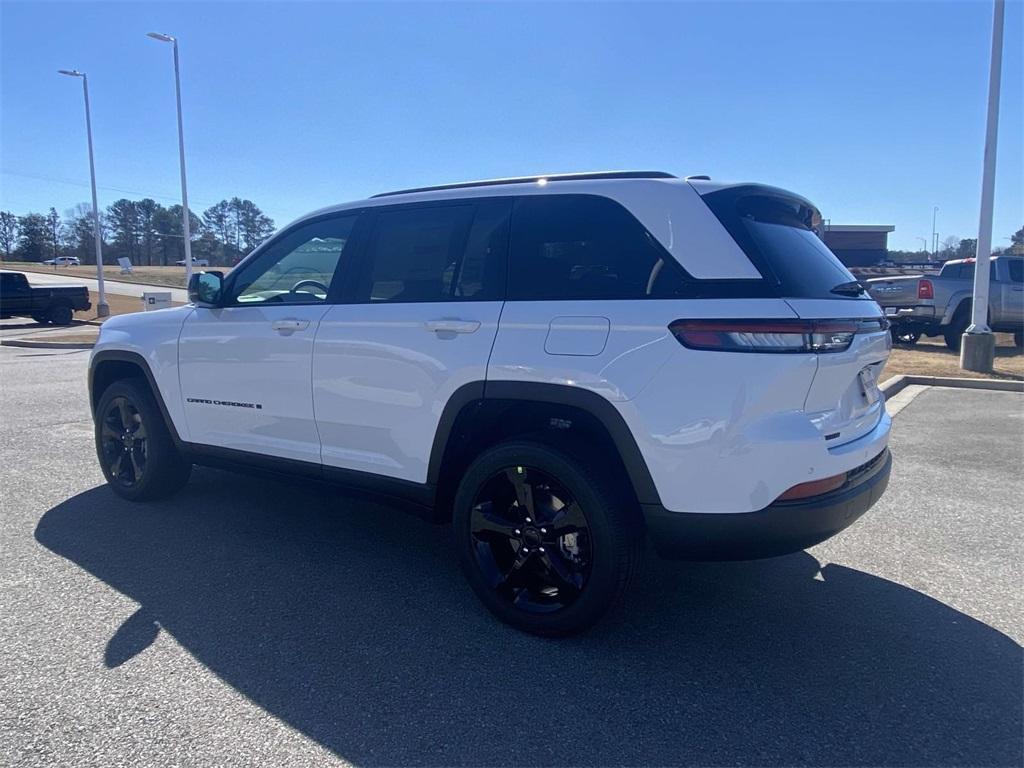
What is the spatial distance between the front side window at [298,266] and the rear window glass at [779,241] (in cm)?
207

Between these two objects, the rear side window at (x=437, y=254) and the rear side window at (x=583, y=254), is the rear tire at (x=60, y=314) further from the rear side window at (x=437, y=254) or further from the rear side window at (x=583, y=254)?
the rear side window at (x=583, y=254)

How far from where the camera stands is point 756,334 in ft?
9.29

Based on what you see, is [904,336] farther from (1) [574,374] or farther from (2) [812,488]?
(1) [574,374]

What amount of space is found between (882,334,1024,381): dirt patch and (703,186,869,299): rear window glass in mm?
7201

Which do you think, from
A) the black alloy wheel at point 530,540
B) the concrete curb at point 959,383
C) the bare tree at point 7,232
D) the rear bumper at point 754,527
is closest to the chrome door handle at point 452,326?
the black alloy wheel at point 530,540

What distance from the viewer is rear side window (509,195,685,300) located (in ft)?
10.2

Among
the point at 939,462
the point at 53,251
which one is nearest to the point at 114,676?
the point at 939,462

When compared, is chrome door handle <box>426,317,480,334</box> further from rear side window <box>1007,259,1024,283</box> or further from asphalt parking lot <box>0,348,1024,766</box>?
rear side window <box>1007,259,1024,283</box>

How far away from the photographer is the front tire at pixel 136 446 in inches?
197

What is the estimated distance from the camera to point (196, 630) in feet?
11.0

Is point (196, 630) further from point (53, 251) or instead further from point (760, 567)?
point (53, 251)

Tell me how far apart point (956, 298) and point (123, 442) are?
47.8 feet

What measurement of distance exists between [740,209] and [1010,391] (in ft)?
30.1

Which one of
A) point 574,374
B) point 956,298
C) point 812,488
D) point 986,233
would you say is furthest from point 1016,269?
point 574,374
